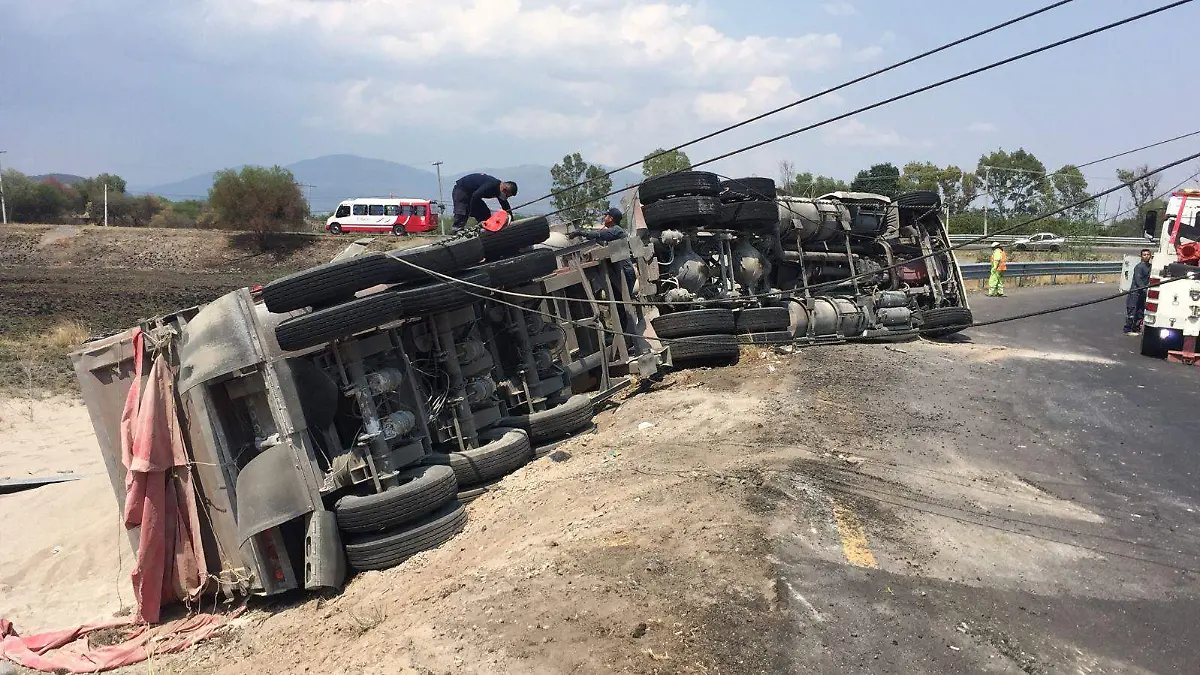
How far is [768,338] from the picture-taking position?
35.7 feet

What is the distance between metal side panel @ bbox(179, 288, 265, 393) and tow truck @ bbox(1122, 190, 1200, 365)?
12321 mm

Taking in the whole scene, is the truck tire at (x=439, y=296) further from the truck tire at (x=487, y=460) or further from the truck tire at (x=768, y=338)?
the truck tire at (x=768, y=338)

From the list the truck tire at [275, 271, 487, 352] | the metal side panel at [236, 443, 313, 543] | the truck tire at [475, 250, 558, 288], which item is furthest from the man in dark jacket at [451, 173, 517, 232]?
the metal side panel at [236, 443, 313, 543]

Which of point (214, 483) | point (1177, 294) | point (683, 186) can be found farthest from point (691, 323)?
point (1177, 294)

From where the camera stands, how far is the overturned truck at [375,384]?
585 cm

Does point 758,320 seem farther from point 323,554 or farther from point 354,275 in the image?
point 323,554

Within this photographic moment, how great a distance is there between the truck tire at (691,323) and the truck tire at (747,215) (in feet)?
4.71

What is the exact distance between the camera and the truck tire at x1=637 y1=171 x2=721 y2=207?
34.7ft

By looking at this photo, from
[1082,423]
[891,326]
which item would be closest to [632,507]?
[1082,423]

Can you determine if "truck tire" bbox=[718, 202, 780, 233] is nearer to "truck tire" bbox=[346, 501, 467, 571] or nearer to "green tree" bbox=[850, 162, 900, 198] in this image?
"truck tire" bbox=[346, 501, 467, 571]

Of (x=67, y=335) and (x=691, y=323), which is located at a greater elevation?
(x=67, y=335)

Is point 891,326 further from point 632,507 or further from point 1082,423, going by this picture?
point 632,507

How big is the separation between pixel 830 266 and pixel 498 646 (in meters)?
10.7

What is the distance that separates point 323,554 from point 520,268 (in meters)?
3.22
